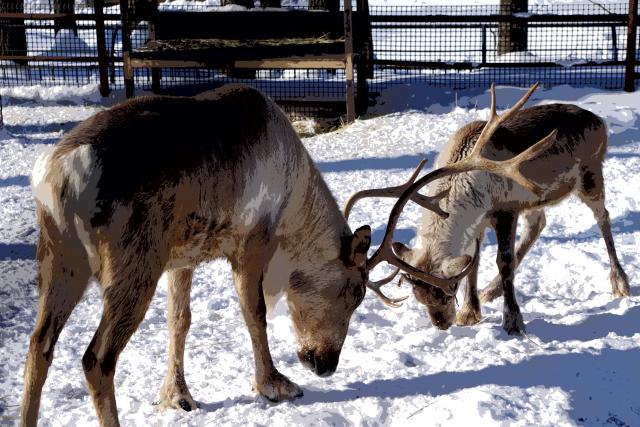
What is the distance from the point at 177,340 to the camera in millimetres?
4863

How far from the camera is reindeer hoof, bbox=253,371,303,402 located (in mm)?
4824

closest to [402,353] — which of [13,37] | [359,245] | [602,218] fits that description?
[359,245]

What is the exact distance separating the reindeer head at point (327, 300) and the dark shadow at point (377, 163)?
4.94 m

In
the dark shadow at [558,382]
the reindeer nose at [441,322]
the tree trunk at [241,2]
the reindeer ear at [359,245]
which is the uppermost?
the tree trunk at [241,2]

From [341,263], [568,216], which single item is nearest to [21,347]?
[341,263]

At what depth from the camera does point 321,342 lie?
16.2 ft

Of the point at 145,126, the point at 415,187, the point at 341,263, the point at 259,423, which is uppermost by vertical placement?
the point at 145,126

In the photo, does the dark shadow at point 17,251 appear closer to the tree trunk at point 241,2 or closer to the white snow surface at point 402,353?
the white snow surface at point 402,353

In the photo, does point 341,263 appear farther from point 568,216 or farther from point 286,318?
point 568,216

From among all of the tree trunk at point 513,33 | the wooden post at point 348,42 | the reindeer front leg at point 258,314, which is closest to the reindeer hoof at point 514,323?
the reindeer front leg at point 258,314

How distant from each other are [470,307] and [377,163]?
429cm

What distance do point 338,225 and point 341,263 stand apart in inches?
8.8

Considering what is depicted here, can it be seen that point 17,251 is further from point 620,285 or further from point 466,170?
point 620,285

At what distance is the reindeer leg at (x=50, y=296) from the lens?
3.85 meters
